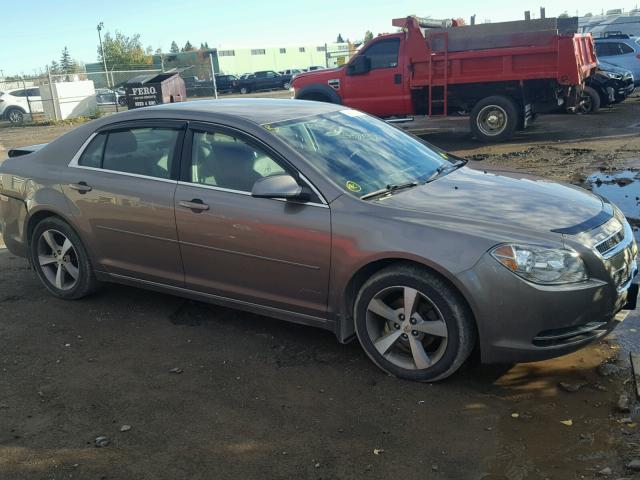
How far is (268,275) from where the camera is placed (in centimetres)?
411

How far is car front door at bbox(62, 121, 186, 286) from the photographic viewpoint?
14.8 feet

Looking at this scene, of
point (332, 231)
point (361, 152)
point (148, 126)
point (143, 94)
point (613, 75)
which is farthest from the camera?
point (143, 94)

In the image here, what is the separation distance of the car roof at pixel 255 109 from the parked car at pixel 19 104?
1131 inches

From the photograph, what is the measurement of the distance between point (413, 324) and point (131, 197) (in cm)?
231

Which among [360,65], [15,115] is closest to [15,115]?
[15,115]

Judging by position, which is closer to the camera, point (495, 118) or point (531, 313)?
point (531, 313)

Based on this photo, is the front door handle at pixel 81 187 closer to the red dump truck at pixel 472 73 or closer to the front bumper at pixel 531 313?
the front bumper at pixel 531 313

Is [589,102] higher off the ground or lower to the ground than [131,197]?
lower

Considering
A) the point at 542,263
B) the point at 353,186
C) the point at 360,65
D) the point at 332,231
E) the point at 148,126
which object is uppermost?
the point at 360,65

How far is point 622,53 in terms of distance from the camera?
18.9 metres

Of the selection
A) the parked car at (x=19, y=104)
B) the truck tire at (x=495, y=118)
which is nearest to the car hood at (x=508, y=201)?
the truck tire at (x=495, y=118)

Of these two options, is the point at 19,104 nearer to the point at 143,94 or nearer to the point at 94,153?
the point at 143,94

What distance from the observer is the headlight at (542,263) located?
3365mm

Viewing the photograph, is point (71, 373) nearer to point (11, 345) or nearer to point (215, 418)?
point (11, 345)
